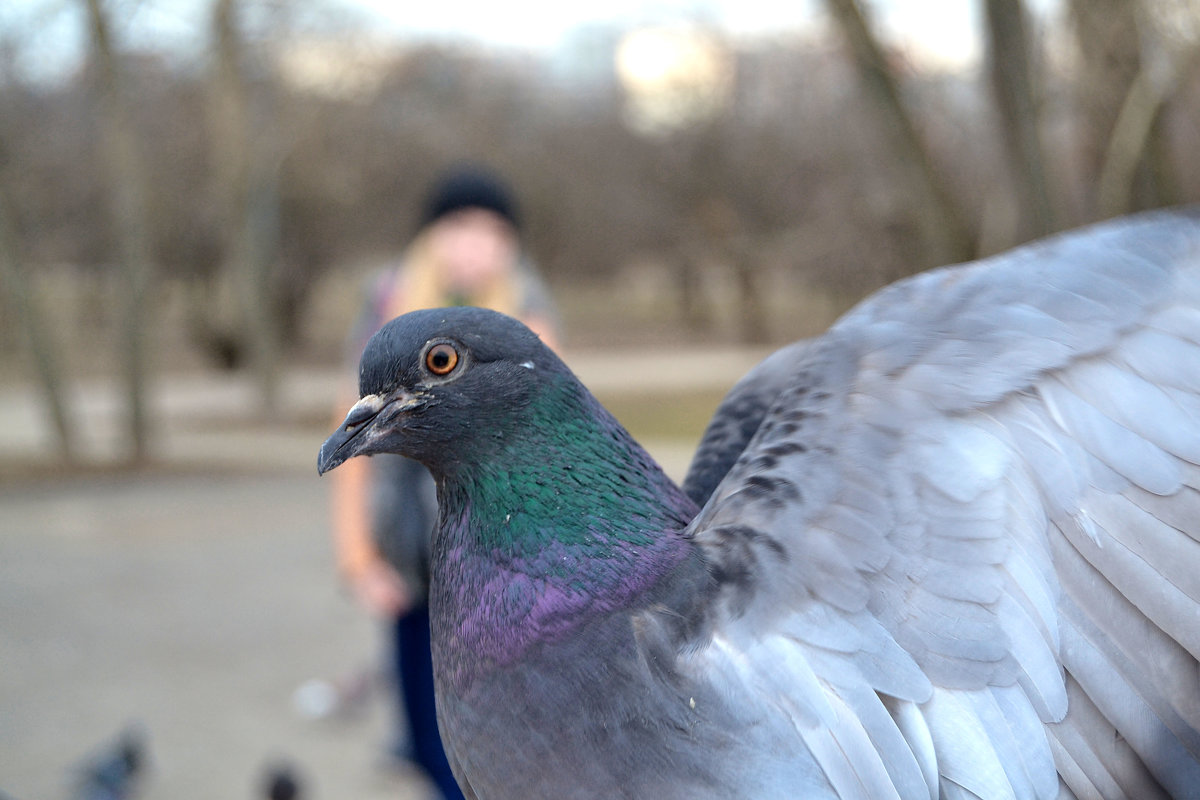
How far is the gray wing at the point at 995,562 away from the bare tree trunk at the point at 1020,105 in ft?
12.3

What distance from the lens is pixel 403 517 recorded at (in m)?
2.79

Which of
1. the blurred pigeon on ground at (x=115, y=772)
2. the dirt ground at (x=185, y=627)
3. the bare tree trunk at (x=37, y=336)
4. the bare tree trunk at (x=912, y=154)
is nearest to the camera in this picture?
the blurred pigeon on ground at (x=115, y=772)

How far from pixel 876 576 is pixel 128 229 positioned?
11083 mm

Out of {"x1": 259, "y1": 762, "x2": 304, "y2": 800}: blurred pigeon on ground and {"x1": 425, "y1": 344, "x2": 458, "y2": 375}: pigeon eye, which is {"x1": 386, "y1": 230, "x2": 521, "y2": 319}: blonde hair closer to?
{"x1": 425, "y1": 344, "x2": 458, "y2": 375}: pigeon eye

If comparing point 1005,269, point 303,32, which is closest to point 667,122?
point 303,32

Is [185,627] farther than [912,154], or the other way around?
[185,627]

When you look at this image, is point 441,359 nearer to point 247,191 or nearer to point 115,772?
point 115,772

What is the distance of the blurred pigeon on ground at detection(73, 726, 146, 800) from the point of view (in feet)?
13.1

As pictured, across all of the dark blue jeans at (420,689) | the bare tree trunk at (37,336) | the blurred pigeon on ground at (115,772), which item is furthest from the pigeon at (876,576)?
the bare tree trunk at (37,336)

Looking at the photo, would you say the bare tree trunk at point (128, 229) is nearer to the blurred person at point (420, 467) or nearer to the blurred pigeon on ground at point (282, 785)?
the blurred pigeon on ground at point (282, 785)

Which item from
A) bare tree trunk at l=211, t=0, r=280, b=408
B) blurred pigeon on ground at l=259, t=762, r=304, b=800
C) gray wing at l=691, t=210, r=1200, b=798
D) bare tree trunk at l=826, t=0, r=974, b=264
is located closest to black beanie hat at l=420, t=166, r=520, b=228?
gray wing at l=691, t=210, r=1200, b=798

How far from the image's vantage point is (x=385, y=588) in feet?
9.70

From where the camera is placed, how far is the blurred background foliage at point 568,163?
5867 mm

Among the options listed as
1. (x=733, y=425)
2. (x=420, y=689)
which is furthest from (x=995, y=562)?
(x=420, y=689)
